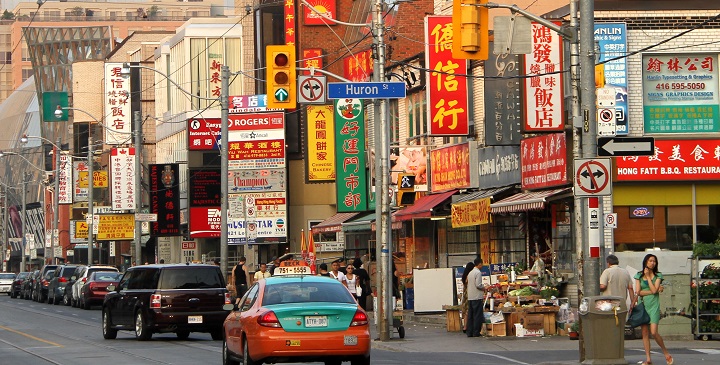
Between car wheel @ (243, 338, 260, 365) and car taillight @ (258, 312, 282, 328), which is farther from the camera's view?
car wheel @ (243, 338, 260, 365)

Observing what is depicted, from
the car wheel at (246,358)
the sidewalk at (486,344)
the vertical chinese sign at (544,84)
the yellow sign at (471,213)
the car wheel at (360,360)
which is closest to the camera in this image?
the car wheel at (246,358)

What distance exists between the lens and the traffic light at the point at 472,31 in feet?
64.4

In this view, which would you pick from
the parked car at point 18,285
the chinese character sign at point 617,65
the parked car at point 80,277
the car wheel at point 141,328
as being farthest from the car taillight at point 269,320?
the parked car at point 18,285

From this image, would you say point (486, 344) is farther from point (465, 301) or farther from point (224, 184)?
point (224, 184)

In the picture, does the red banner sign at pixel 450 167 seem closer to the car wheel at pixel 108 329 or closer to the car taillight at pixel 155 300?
the car wheel at pixel 108 329

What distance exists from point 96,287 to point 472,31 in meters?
32.2

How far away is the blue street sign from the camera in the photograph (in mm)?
26641

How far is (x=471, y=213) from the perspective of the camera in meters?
33.2

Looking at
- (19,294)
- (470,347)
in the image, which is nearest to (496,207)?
(470,347)

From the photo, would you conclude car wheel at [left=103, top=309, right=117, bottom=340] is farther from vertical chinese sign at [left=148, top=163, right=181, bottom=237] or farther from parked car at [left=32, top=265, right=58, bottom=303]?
vertical chinese sign at [left=148, top=163, right=181, bottom=237]

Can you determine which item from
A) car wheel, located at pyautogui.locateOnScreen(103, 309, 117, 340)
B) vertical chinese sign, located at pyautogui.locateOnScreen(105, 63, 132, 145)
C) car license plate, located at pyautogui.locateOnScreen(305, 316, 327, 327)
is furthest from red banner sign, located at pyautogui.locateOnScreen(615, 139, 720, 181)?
vertical chinese sign, located at pyautogui.locateOnScreen(105, 63, 132, 145)

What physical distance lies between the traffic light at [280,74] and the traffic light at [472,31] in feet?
24.1

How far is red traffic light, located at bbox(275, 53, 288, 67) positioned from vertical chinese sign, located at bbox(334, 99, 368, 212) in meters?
18.4

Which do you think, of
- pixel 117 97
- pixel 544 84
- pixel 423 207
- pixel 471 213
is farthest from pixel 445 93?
pixel 117 97
